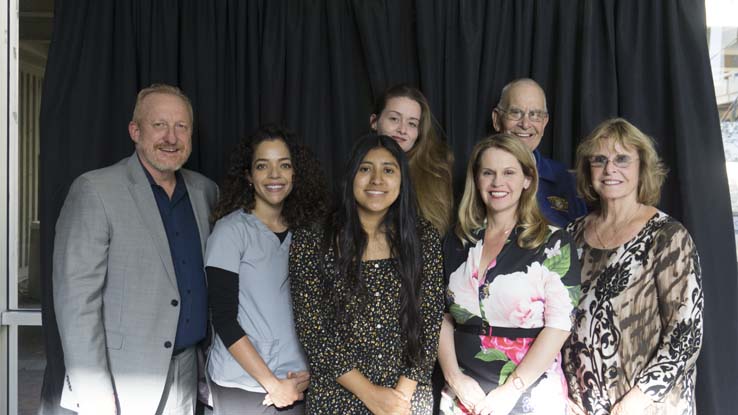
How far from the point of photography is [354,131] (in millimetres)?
2828

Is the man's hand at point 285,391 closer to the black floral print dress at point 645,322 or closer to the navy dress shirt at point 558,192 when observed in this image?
the black floral print dress at point 645,322

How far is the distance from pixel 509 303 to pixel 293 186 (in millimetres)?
825

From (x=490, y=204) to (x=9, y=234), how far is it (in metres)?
2.13

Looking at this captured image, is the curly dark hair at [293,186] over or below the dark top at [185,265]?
over

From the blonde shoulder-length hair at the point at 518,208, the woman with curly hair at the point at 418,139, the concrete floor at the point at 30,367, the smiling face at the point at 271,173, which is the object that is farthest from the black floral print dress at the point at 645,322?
the concrete floor at the point at 30,367

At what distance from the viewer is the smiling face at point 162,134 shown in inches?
83.9

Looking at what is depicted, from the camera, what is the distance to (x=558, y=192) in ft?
8.18

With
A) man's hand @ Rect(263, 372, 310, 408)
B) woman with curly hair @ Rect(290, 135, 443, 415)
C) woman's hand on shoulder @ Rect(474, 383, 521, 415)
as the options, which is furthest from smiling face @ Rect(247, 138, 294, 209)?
woman's hand on shoulder @ Rect(474, 383, 521, 415)

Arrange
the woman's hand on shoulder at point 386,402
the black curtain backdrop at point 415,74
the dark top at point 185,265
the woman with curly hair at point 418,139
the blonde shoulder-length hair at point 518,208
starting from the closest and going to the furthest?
the woman's hand on shoulder at point 386,402
the blonde shoulder-length hair at point 518,208
the dark top at point 185,265
the woman with curly hair at point 418,139
the black curtain backdrop at point 415,74

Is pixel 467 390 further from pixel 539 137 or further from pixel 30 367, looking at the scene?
pixel 30 367

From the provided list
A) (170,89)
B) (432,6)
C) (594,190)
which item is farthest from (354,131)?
(594,190)

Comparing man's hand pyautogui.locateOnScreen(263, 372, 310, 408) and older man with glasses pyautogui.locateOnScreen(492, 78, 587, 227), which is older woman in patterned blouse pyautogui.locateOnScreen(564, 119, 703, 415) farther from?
man's hand pyautogui.locateOnScreen(263, 372, 310, 408)

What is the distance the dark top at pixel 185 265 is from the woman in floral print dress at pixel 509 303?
0.84m

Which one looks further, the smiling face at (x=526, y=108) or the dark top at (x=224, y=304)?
the smiling face at (x=526, y=108)
